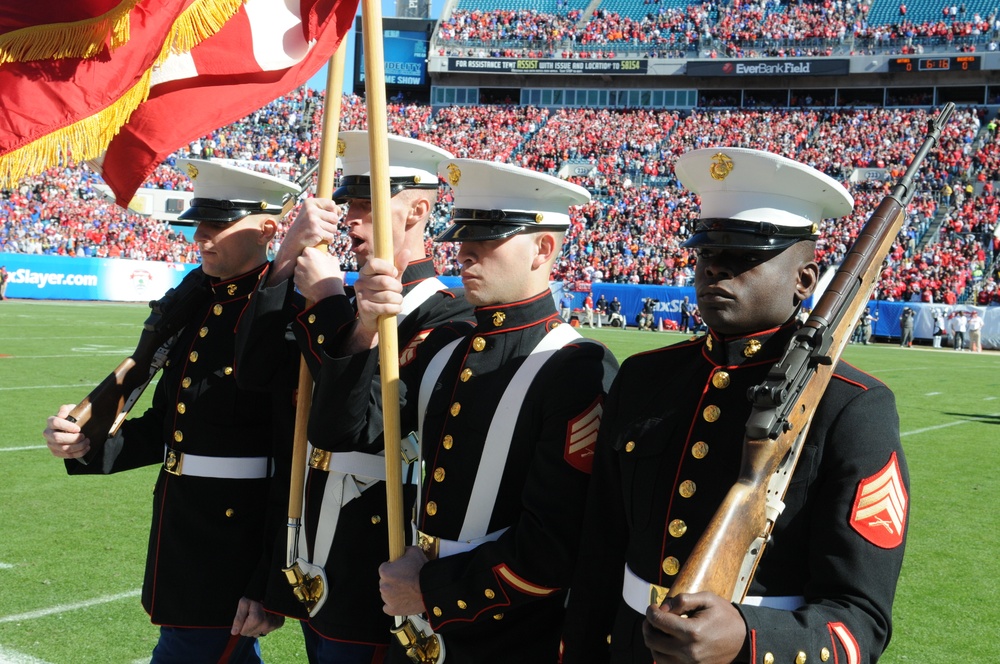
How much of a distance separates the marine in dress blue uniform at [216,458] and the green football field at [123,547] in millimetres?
82

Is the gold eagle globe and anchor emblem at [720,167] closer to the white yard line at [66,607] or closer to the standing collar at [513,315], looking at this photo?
the standing collar at [513,315]

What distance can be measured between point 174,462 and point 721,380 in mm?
2232

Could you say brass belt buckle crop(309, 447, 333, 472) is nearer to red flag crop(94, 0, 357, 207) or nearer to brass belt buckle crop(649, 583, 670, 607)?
red flag crop(94, 0, 357, 207)

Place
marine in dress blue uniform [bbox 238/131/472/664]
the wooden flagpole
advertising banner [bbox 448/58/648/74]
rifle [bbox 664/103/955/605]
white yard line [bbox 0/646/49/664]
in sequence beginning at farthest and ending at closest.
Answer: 1. advertising banner [bbox 448/58/648/74]
2. white yard line [bbox 0/646/49/664]
3. marine in dress blue uniform [bbox 238/131/472/664]
4. the wooden flagpole
5. rifle [bbox 664/103/955/605]

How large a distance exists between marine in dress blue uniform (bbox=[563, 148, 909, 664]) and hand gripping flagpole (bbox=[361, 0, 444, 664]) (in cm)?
53

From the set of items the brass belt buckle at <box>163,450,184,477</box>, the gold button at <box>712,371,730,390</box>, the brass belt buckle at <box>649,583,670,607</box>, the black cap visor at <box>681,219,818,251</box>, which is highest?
the black cap visor at <box>681,219,818,251</box>

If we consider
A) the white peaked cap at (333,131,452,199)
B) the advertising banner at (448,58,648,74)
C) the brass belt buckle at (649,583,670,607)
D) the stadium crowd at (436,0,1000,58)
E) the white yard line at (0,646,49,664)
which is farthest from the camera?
the advertising banner at (448,58,648,74)

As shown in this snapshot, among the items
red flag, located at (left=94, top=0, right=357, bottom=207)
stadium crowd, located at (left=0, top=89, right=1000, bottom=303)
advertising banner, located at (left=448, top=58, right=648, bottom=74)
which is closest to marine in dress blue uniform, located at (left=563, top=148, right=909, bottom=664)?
red flag, located at (left=94, top=0, right=357, bottom=207)

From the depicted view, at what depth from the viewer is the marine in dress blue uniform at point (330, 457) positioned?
317 centimetres

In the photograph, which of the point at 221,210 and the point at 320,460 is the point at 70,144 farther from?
the point at 320,460

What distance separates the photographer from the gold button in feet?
7.83

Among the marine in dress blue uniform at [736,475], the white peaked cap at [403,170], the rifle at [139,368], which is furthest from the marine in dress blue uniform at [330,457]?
the marine in dress blue uniform at [736,475]

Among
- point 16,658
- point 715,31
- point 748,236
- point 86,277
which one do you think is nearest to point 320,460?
point 748,236

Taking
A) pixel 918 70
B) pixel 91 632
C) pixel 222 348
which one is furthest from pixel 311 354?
pixel 918 70
